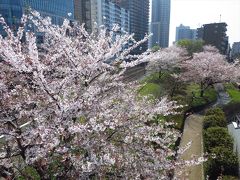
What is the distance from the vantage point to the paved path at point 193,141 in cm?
1241

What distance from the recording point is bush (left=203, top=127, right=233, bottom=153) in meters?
12.7

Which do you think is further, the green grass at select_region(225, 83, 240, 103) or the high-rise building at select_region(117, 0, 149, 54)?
the high-rise building at select_region(117, 0, 149, 54)

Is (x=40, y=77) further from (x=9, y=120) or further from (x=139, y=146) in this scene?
(x=139, y=146)

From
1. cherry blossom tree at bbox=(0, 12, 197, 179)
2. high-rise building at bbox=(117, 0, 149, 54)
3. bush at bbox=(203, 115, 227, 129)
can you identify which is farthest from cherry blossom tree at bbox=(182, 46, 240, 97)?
high-rise building at bbox=(117, 0, 149, 54)

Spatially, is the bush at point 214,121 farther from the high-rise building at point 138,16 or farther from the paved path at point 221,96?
the high-rise building at point 138,16

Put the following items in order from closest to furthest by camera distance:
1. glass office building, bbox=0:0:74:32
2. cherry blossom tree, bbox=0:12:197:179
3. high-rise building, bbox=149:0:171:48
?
cherry blossom tree, bbox=0:12:197:179
glass office building, bbox=0:0:74:32
high-rise building, bbox=149:0:171:48

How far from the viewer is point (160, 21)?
153m

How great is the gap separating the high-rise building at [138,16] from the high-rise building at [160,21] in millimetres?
35621

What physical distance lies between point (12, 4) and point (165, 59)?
26.7m

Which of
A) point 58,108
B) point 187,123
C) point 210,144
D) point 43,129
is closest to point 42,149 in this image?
point 43,129

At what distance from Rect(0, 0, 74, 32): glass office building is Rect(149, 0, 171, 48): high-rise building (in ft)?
309

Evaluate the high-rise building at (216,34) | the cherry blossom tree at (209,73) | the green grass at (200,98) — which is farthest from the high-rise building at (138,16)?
the cherry blossom tree at (209,73)

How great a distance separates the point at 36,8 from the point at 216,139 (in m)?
45.1

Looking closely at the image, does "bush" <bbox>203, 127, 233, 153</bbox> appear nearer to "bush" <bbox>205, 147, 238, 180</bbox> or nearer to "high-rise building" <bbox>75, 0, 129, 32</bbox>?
"bush" <bbox>205, 147, 238, 180</bbox>
